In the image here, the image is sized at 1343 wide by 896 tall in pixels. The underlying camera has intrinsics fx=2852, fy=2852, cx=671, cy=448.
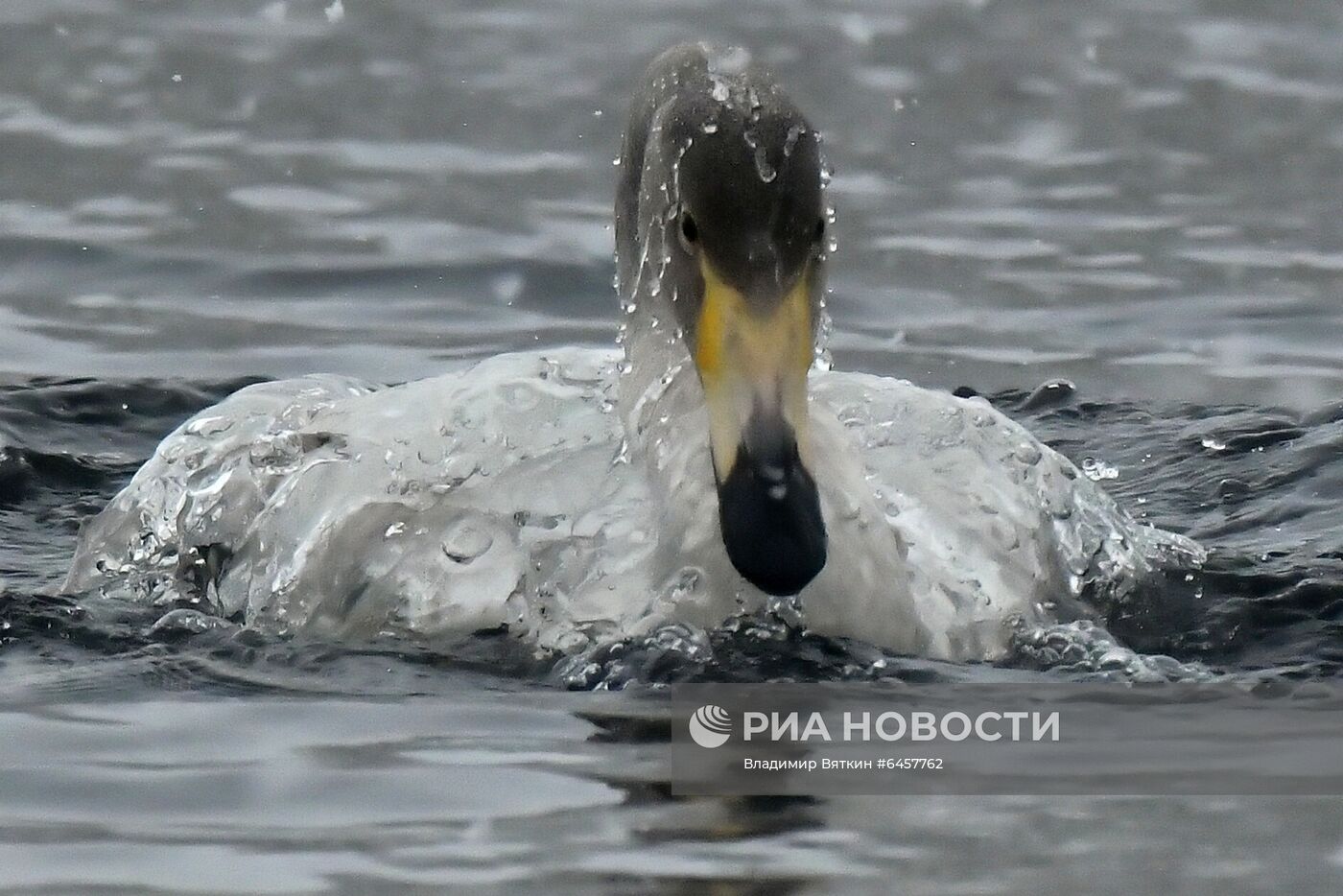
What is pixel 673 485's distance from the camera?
730 cm

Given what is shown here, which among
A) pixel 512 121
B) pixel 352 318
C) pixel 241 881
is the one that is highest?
pixel 512 121

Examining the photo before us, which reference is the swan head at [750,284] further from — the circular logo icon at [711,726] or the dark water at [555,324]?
the dark water at [555,324]

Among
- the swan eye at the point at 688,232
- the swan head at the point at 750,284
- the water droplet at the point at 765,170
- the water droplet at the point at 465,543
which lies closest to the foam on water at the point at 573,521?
the water droplet at the point at 465,543

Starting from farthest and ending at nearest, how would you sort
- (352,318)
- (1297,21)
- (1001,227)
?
1. (1297,21)
2. (1001,227)
3. (352,318)

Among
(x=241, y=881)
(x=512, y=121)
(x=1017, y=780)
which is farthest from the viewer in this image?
(x=512, y=121)

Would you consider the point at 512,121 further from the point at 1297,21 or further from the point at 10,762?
the point at 10,762

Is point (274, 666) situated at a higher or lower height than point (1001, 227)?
lower

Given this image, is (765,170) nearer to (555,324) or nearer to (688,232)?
(688,232)

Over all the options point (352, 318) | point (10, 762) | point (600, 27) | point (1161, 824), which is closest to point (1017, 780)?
point (1161, 824)

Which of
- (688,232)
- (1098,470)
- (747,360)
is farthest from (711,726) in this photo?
(1098,470)

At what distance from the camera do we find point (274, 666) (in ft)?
22.9

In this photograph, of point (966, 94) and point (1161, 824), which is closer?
point (1161, 824)

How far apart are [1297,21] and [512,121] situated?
4389 mm

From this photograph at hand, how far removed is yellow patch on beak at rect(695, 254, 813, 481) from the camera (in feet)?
22.2
